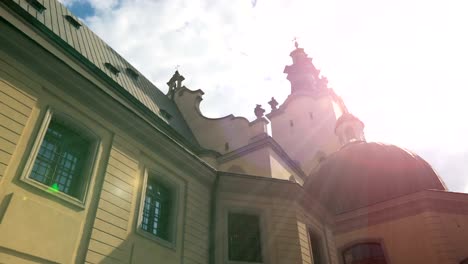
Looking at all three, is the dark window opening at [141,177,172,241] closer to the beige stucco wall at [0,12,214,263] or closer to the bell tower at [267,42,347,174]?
the beige stucco wall at [0,12,214,263]

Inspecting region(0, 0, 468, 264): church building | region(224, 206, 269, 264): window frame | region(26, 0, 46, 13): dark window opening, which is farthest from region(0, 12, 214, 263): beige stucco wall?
region(26, 0, 46, 13): dark window opening

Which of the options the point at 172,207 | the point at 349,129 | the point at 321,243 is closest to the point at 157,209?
the point at 172,207

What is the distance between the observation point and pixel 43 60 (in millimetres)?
8445

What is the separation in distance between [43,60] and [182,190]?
5.11 m

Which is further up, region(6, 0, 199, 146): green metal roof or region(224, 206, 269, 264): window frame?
region(6, 0, 199, 146): green metal roof

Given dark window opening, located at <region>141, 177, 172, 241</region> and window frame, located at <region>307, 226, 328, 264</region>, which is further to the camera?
window frame, located at <region>307, 226, 328, 264</region>

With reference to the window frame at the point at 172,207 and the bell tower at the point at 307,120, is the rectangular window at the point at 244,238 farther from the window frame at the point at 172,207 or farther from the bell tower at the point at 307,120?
the bell tower at the point at 307,120

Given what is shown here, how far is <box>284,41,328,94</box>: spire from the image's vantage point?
37000 millimetres

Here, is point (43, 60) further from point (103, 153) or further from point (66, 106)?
point (103, 153)

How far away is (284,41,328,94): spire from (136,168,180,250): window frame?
2638cm

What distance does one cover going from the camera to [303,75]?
3822cm

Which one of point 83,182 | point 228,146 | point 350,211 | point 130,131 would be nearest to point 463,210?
point 350,211

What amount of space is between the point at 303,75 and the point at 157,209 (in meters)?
30.3

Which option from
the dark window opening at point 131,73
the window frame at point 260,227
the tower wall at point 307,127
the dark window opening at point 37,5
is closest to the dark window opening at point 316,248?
the window frame at point 260,227
